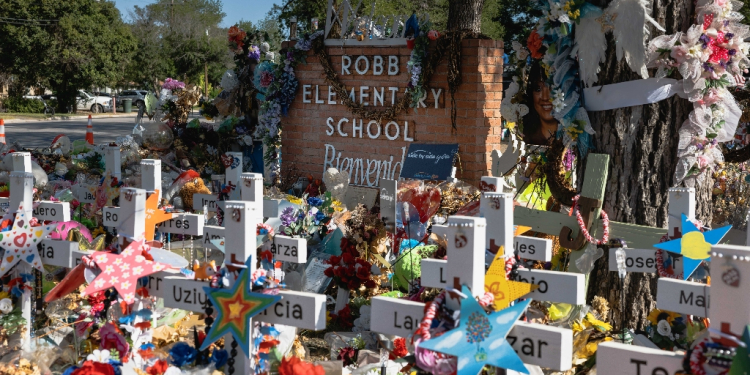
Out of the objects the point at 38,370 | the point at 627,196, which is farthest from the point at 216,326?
the point at 627,196

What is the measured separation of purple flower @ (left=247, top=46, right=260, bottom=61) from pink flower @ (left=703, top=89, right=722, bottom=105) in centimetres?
701

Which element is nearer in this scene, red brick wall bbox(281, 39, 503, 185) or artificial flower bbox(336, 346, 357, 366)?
artificial flower bbox(336, 346, 357, 366)

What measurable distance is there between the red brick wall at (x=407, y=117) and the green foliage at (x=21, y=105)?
2686cm

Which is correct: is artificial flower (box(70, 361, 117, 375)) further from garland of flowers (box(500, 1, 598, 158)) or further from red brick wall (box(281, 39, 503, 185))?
red brick wall (box(281, 39, 503, 185))

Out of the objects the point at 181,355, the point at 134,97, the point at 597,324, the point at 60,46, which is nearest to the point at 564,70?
the point at 597,324

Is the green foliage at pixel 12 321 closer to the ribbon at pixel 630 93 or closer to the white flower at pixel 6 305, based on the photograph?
the white flower at pixel 6 305

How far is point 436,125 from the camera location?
7.97 metres

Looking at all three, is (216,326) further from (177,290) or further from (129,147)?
(129,147)

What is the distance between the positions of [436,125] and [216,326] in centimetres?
543

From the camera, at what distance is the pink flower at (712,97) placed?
13.4 feet

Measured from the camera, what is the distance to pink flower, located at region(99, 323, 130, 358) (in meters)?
3.04

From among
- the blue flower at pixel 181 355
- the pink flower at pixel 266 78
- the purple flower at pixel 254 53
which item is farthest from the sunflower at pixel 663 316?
the purple flower at pixel 254 53

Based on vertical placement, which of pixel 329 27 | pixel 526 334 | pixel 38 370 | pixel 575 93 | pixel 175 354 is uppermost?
pixel 329 27

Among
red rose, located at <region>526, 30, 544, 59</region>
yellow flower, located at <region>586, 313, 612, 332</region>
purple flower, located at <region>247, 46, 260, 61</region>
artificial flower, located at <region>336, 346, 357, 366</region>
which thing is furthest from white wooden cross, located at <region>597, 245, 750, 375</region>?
purple flower, located at <region>247, 46, 260, 61</region>
